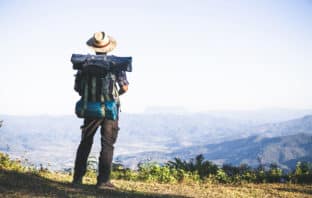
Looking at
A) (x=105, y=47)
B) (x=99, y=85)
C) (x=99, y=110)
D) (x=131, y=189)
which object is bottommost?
(x=131, y=189)

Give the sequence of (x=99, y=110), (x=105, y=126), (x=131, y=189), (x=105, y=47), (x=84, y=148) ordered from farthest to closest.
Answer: (x=131, y=189) → (x=84, y=148) → (x=105, y=47) → (x=105, y=126) → (x=99, y=110)

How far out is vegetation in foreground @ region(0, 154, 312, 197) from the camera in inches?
293

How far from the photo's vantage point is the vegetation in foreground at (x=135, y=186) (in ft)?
24.5

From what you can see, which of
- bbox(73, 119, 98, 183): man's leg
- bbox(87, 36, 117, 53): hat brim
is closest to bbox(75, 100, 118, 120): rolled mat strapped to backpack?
bbox(73, 119, 98, 183): man's leg

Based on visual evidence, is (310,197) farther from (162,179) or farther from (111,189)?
(111,189)

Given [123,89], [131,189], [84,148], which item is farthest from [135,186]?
[123,89]

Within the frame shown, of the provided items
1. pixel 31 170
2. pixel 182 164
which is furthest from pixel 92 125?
pixel 182 164

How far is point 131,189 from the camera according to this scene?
8.91 m

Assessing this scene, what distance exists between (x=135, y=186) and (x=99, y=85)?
2985mm

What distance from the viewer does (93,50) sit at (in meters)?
8.19

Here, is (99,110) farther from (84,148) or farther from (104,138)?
(84,148)

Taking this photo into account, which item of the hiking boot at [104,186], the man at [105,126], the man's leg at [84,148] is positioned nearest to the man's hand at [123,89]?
the man at [105,126]

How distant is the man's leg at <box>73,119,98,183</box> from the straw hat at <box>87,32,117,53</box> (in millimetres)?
1454

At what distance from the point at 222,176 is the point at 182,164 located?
8.57ft
